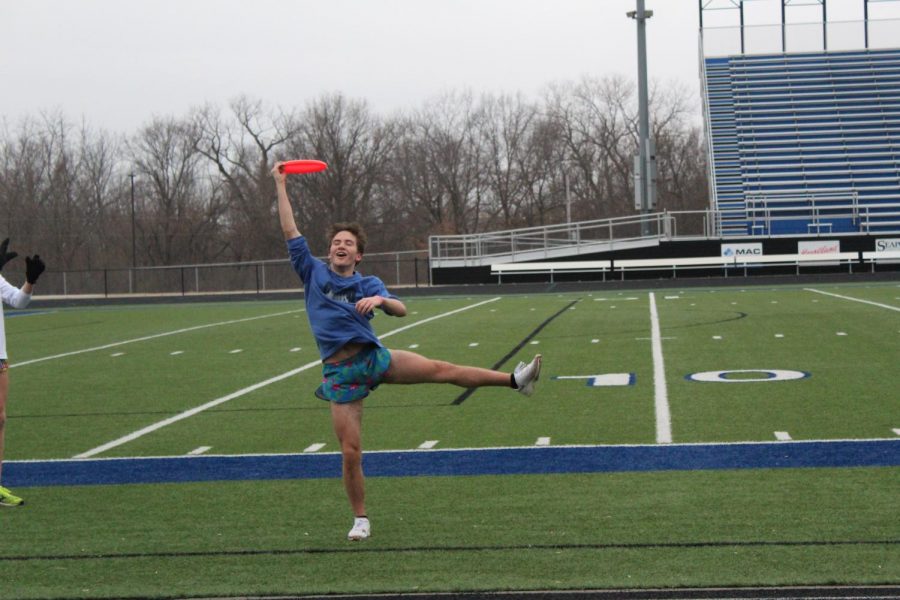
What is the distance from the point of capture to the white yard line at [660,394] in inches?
408

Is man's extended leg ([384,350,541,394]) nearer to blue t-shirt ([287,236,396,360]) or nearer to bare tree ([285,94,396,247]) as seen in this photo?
blue t-shirt ([287,236,396,360])

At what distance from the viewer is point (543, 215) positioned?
7769 cm

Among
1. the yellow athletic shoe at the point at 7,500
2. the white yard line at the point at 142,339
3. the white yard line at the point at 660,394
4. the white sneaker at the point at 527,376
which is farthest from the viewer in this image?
the white yard line at the point at 142,339

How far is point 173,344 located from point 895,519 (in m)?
16.2

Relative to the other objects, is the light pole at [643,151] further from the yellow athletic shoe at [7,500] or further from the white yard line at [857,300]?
the yellow athletic shoe at [7,500]

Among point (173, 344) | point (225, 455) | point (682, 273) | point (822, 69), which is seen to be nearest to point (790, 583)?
point (225, 455)

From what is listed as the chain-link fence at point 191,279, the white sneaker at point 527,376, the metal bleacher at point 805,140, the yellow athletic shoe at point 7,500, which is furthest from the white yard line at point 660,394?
the chain-link fence at point 191,279

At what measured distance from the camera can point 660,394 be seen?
42.2 ft

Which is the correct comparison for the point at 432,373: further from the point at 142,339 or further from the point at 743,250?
the point at 743,250

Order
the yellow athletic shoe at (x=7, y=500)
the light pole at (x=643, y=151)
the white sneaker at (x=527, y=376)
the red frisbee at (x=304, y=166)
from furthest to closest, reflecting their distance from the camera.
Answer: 1. the light pole at (x=643, y=151)
2. the yellow athletic shoe at (x=7, y=500)
3. the white sneaker at (x=527, y=376)
4. the red frisbee at (x=304, y=166)

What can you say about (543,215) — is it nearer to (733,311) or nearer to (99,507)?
(733,311)

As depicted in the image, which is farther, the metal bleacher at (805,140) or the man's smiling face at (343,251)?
the metal bleacher at (805,140)

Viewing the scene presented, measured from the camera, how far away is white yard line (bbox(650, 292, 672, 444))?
34.0 feet

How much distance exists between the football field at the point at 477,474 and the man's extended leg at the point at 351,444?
0.24 m
